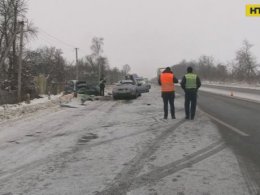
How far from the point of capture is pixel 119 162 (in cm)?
736

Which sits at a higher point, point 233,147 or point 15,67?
point 15,67

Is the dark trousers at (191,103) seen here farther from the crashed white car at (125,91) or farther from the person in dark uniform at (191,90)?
the crashed white car at (125,91)

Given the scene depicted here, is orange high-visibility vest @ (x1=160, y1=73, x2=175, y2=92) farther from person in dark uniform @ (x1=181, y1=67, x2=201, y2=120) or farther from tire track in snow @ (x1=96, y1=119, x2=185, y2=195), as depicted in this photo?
tire track in snow @ (x1=96, y1=119, x2=185, y2=195)

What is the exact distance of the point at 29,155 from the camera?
820 cm

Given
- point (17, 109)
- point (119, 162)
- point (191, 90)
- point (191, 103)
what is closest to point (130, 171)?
point (119, 162)

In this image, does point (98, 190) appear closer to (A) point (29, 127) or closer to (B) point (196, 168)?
(B) point (196, 168)

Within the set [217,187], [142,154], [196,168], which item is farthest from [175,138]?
[217,187]

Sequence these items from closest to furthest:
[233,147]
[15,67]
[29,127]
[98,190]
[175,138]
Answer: [98,190] < [233,147] < [175,138] < [29,127] < [15,67]

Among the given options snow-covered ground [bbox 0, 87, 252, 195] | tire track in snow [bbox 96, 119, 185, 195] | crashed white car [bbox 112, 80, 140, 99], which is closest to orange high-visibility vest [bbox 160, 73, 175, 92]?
snow-covered ground [bbox 0, 87, 252, 195]

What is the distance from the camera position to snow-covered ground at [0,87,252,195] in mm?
5727

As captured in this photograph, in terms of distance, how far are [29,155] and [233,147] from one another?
164 inches

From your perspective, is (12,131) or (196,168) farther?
(12,131)

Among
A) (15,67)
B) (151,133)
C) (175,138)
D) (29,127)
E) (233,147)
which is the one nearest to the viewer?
(233,147)

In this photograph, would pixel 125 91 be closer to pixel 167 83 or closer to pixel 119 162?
pixel 167 83
